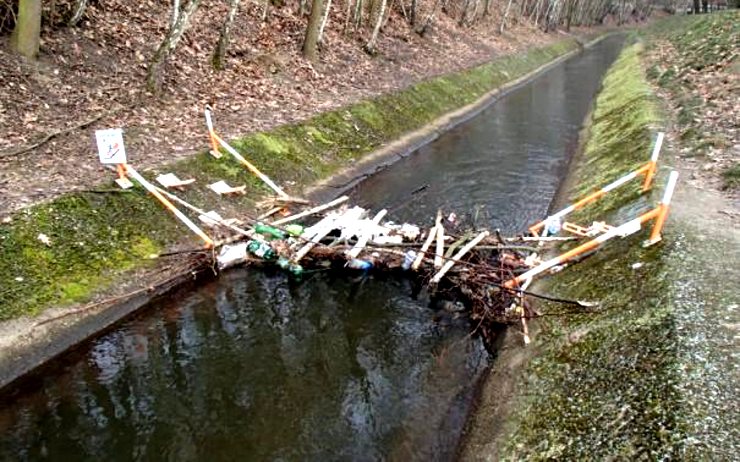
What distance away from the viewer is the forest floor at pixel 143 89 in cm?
1361

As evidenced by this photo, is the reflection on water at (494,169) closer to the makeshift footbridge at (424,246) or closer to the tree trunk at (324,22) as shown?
the makeshift footbridge at (424,246)

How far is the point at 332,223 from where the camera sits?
1381cm

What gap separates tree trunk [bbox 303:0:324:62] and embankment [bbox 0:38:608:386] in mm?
4704

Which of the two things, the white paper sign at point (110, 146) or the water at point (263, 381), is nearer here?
the water at point (263, 381)

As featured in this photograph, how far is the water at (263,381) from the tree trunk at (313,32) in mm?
14004

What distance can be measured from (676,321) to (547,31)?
6232 centimetres

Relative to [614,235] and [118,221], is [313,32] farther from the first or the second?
[614,235]

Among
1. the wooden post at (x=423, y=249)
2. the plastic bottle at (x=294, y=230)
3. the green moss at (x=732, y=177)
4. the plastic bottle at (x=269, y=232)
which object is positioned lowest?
the plastic bottle at (x=269, y=232)

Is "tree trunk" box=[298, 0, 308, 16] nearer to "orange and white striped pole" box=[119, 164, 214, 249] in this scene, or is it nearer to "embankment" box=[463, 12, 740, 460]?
"orange and white striped pole" box=[119, 164, 214, 249]

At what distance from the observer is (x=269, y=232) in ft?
44.8

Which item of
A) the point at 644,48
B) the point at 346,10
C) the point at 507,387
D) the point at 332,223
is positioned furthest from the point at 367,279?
the point at 644,48

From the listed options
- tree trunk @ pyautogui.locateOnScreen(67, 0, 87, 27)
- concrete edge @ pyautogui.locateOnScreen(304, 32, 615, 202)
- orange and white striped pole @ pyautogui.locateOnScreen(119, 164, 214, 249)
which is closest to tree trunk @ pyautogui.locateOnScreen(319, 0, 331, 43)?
concrete edge @ pyautogui.locateOnScreen(304, 32, 615, 202)

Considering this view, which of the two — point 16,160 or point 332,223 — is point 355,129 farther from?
point 16,160

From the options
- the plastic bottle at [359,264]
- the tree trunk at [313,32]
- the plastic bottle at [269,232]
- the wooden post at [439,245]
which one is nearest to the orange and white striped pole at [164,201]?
the plastic bottle at [269,232]
